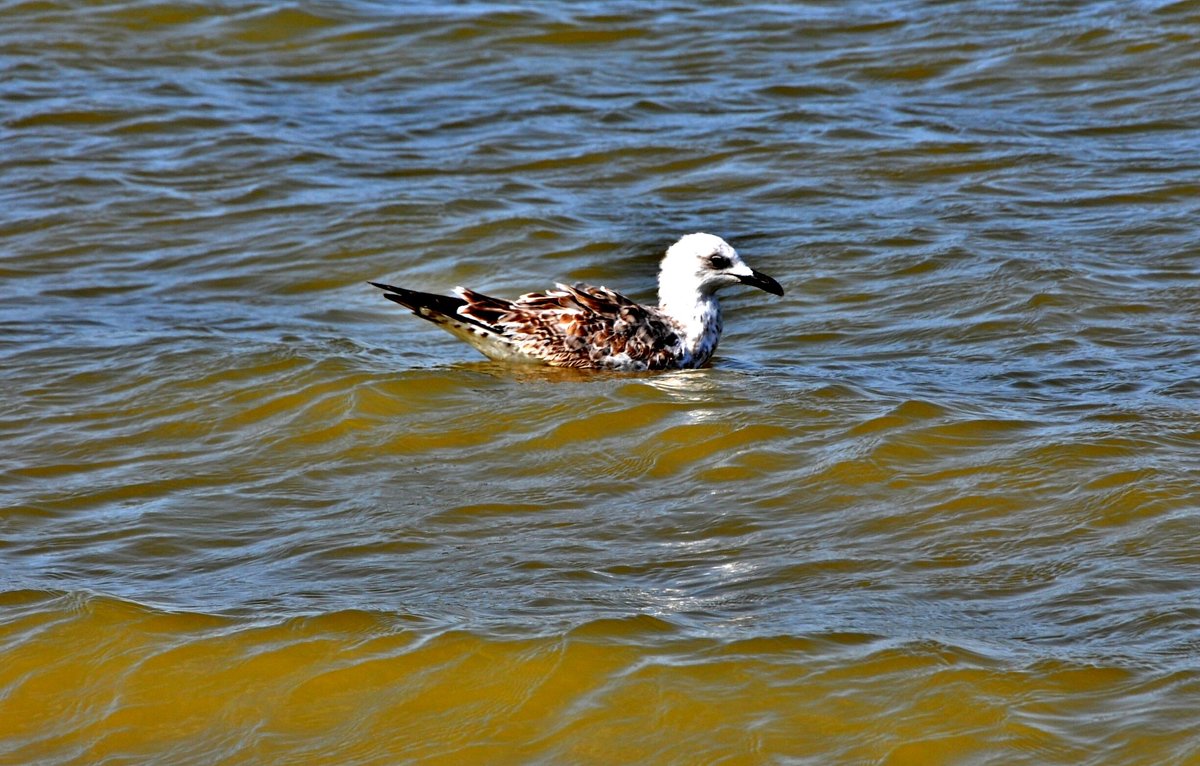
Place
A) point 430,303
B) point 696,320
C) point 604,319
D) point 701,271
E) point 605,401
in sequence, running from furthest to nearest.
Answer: point 701,271 → point 696,320 → point 604,319 → point 430,303 → point 605,401

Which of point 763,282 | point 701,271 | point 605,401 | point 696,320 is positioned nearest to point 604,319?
point 696,320

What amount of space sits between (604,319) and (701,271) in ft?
2.28

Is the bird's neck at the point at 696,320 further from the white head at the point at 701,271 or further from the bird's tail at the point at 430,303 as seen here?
the bird's tail at the point at 430,303

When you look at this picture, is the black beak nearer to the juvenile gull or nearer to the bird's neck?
the juvenile gull

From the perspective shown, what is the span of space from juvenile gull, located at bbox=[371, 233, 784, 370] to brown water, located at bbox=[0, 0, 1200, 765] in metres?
0.19

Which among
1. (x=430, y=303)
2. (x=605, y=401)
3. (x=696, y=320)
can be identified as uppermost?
(x=430, y=303)

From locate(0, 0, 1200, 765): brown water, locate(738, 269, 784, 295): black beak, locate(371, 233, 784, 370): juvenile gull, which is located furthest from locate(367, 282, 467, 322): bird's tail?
locate(738, 269, 784, 295): black beak

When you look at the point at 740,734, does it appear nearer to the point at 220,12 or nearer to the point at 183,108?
the point at 183,108

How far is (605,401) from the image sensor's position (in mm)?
8609

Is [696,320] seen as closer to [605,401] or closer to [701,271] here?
[701,271]

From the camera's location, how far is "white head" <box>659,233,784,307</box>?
9.80 meters

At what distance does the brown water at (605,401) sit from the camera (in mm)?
5555

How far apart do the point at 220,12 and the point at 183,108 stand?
2.88 m

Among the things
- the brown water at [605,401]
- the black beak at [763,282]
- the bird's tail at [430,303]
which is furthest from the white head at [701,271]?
the bird's tail at [430,303]
